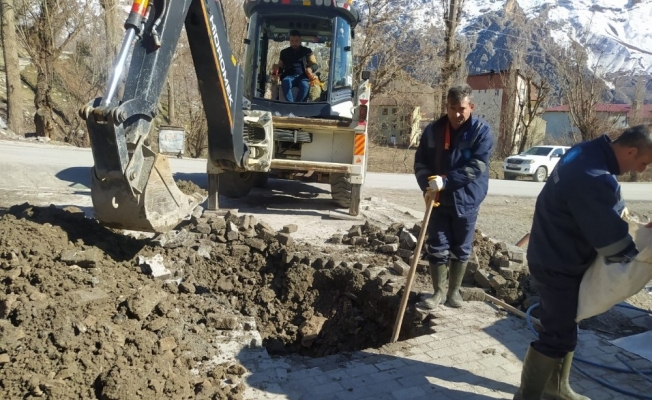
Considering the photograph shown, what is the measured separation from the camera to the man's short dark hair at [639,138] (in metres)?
2.90

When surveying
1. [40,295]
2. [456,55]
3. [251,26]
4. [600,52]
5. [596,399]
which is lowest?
[596,399]

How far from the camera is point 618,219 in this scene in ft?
9.36

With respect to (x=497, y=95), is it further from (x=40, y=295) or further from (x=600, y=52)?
(x=40, y=295)

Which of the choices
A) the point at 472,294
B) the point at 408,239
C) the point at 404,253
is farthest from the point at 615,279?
the point at 408,239

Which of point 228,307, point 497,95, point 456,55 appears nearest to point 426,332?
point 228,307

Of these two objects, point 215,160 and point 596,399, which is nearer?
point 596,399

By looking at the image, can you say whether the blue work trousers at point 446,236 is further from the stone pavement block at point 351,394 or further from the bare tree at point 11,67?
the bare tree at point 11,67

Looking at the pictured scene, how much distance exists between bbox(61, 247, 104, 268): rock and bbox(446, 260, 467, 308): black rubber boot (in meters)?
2.98

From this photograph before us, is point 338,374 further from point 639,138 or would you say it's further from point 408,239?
point 408,239

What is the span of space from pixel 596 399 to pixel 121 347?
302 cm

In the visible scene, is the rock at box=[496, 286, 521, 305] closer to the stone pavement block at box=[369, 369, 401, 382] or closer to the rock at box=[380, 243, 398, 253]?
the rock at box=[380, 243, 398, 253]

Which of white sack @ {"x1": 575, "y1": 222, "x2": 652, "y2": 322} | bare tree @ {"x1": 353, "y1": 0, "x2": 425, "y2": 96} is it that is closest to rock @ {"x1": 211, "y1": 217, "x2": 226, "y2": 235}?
white sack @ {"x1": 575, "y1": 222, "x2": 652, "y2": 322}

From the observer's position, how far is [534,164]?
71.6 ft

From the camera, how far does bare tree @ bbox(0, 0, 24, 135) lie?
17.0 metres
